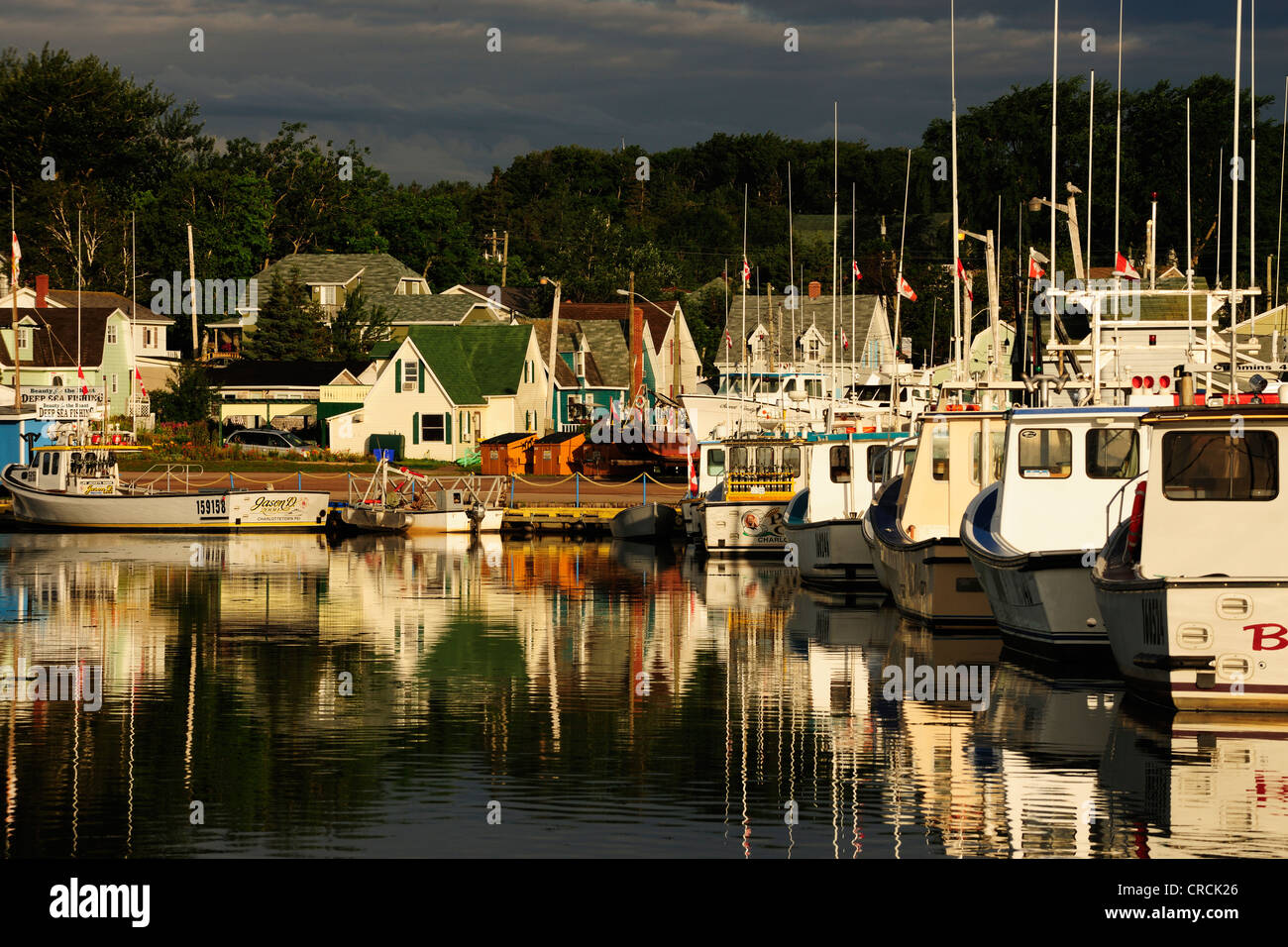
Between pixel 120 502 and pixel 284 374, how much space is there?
28335 mm

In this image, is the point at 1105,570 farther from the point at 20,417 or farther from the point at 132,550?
the point at 20,417

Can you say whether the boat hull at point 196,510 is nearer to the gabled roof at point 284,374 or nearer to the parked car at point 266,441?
the parked car at point 266,441

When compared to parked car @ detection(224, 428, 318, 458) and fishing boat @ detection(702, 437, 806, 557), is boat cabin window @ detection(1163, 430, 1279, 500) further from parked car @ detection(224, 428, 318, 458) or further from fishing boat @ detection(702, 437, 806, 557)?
parked car @ detection(224, 428, 318, 458)

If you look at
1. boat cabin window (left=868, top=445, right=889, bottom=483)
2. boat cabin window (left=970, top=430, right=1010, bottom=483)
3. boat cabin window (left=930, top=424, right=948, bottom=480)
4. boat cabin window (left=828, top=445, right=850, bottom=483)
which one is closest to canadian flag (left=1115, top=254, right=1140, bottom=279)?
boat cabin window (left=970, top=430, right=1010, bottom=483)

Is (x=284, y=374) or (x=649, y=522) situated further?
(x=284, y=374)

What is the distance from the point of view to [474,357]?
85688mm

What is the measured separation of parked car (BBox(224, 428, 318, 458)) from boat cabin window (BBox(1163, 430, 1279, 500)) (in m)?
61.0

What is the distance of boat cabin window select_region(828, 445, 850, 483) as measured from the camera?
39531 millimetres

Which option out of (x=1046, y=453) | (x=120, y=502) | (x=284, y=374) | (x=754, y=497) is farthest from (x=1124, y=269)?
(x=284, y=374)

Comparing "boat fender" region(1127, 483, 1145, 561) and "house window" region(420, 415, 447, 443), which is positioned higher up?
"house window" region(420, 415, 447, 443)

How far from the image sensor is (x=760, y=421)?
48531 mm

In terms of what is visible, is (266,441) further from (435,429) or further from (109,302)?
(109,302)

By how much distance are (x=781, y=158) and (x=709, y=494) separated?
480 ft

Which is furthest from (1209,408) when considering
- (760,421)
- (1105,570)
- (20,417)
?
(20,417)
